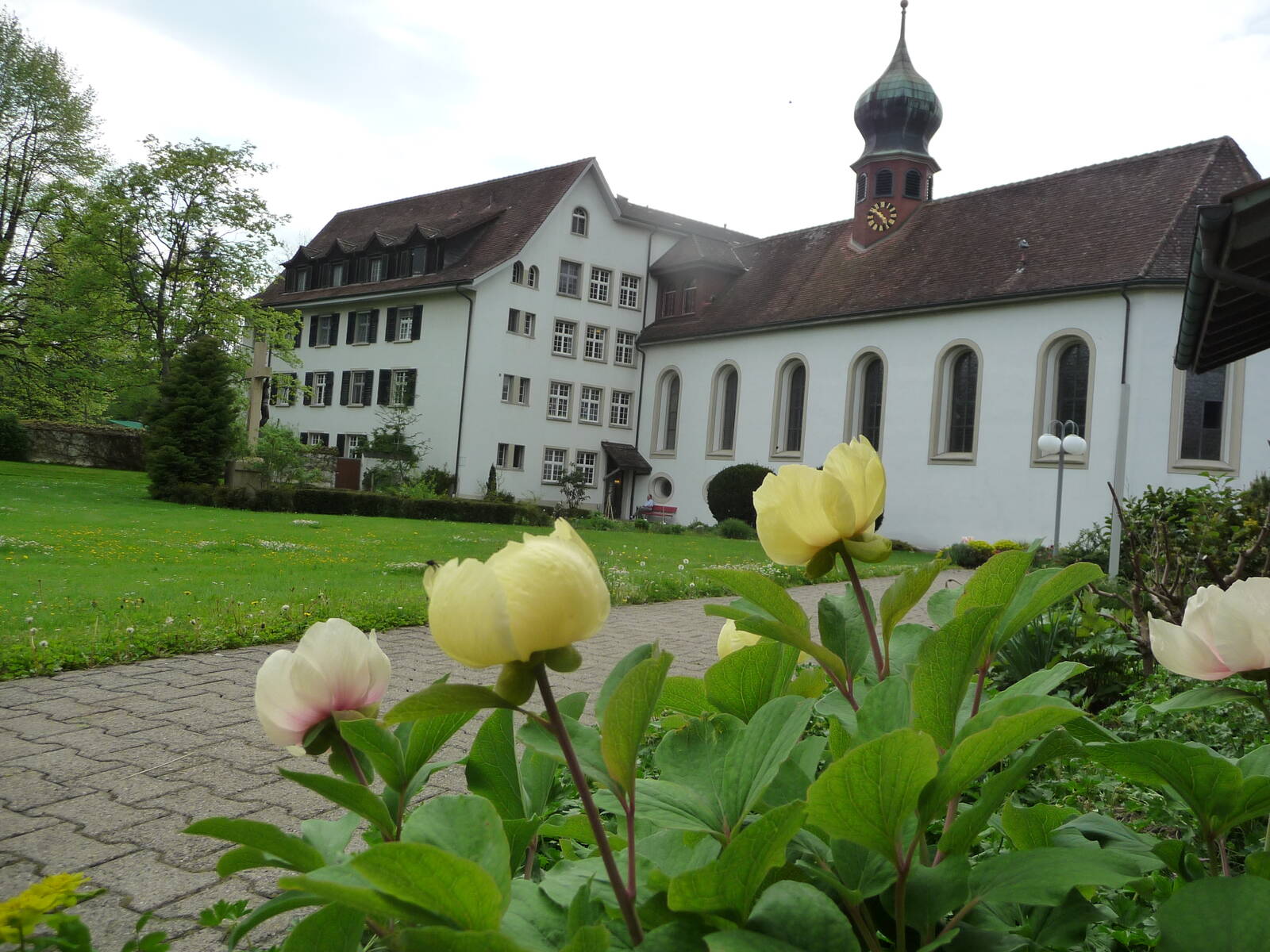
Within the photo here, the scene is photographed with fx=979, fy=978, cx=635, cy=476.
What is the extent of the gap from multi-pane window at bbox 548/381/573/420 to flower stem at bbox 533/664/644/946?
33687mm

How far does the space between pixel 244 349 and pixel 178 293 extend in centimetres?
350

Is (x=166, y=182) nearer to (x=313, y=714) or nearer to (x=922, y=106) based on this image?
(x=922, y=106)

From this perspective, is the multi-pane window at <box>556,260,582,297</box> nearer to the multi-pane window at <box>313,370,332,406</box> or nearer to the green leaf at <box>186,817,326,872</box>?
the multi-pane window at <box>313,370,332,406</box>

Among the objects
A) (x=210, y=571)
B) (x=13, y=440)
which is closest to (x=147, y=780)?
(x=210, y=571)

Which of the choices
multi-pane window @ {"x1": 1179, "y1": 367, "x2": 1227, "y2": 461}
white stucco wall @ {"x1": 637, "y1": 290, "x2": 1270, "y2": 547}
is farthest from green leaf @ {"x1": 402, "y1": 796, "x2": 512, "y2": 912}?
multi-pane window @ {"x1": 1179, "y1": 367, "x2": 1227, "y2": 461}

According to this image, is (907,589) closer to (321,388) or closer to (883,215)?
(883,215)

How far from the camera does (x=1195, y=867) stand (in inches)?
38.2

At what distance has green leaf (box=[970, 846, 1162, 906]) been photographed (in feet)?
2.28

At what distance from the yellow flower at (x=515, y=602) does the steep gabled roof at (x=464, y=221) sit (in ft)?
106

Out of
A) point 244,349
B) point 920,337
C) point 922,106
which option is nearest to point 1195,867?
point 920,337

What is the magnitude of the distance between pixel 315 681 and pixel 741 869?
41cm

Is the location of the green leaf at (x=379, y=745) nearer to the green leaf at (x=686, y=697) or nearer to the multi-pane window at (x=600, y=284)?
the green leaf at (x=686, y=697)

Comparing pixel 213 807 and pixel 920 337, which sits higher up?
pixel 920 337

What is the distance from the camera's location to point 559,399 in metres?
34.6
